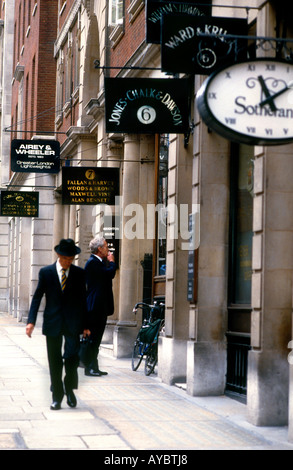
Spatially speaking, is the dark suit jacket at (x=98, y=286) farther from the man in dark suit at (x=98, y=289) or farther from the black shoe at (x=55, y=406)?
the black shoe at (x=55, y=406)

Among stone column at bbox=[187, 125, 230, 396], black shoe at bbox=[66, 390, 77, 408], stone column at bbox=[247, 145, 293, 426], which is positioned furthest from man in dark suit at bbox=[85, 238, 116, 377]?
stone column at bbox=[247, 145, 293, 426]

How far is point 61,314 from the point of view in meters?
9.50

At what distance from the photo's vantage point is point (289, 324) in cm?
901

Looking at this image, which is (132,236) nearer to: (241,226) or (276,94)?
(241,226)

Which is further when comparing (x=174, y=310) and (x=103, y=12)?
(x=103, y=12)

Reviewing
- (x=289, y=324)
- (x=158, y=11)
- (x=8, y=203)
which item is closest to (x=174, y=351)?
(x=289, y=324)

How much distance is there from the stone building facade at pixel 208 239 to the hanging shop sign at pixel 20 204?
4.60 meters

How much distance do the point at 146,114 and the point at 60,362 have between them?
3931 millimetres

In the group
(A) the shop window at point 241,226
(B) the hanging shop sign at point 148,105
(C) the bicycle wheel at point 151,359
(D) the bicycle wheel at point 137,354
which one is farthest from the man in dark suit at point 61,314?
(D) the bicycle wheel at point 137,354

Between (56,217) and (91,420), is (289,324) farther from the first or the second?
(56,217)

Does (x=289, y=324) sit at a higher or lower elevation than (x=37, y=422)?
higher

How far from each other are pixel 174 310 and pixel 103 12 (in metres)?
9.39

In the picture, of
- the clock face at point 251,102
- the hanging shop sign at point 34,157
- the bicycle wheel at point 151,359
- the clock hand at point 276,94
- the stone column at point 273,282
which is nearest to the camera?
the clock face at point 251,102

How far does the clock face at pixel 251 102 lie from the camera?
23.4ft
